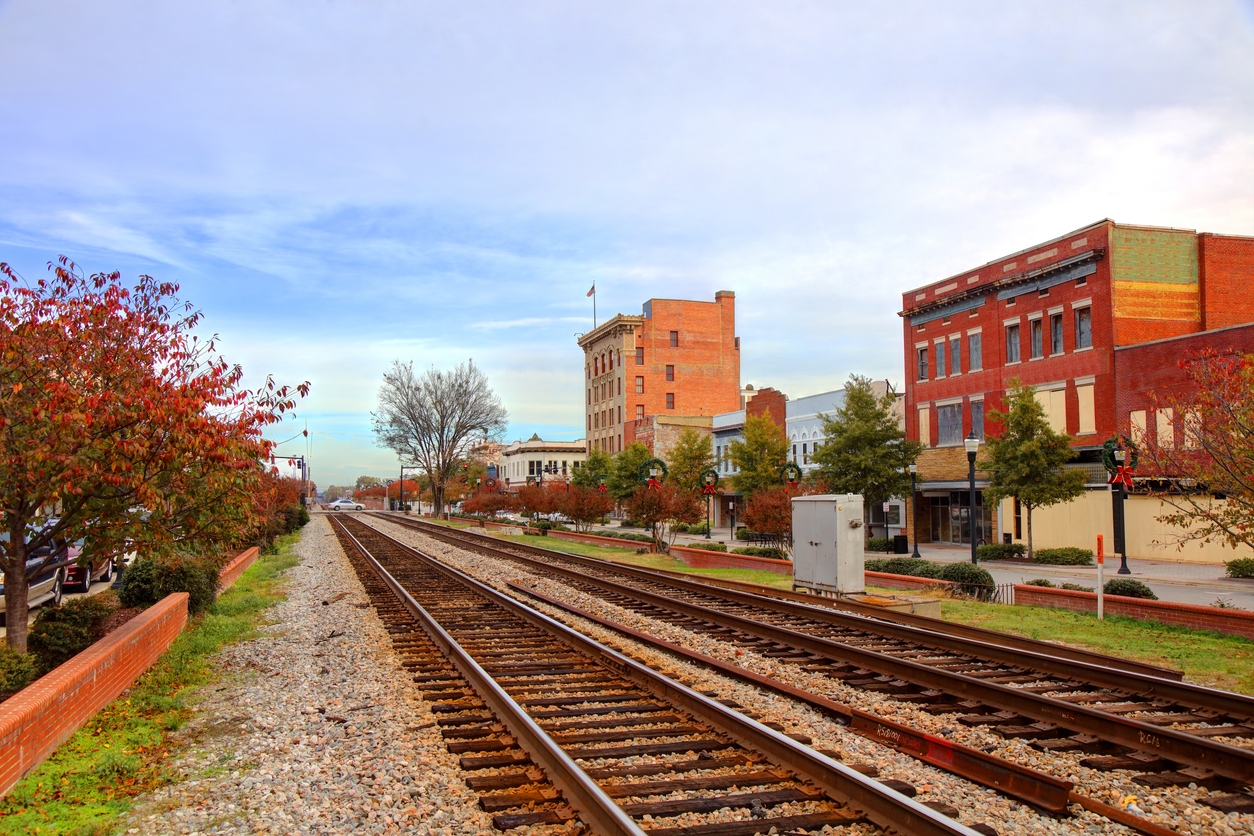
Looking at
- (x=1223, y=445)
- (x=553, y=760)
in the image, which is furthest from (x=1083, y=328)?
(x=553, y=760)

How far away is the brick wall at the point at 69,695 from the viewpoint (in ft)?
20.5

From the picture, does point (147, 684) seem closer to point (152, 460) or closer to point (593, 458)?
point (152, 460)

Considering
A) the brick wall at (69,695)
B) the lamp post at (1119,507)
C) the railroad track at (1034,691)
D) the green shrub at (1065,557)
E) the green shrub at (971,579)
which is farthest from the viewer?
the green shrub at (1065,557)

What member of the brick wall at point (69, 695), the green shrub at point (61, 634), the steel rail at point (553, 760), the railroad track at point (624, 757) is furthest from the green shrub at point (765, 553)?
the green shrub at point (61, 634)

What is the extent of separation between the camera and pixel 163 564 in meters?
14.0

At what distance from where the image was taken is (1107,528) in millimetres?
33031

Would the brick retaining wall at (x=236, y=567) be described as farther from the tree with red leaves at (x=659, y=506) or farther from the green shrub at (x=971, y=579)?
the green shrub at (x=971, y=579)

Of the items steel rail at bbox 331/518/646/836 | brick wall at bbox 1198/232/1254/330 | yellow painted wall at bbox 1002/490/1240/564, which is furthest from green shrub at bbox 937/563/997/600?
brick wall at bbox 1198/232/1254/330

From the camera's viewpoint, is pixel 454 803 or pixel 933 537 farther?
pixel 933 537

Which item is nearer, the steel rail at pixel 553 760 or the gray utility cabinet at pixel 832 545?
the steel rail at pixel 553 760

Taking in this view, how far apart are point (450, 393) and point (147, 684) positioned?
235 feet

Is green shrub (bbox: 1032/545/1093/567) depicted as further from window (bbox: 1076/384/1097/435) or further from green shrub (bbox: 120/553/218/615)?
green shrub (bbox: 120/553/218/615)

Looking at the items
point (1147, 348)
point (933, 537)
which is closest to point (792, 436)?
point (933, 537)

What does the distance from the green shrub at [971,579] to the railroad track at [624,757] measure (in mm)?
10787
